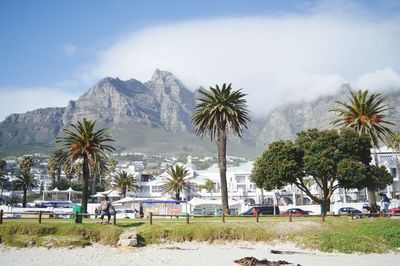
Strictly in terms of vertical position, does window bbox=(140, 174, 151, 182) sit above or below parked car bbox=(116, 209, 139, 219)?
above

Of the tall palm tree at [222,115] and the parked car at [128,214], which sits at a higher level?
the tall palm tree at [222,115]

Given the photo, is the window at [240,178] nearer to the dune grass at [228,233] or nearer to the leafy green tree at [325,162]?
the leafy green tree at [325,162]

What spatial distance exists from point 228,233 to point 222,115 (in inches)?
832

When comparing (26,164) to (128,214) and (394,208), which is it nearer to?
(128,214)

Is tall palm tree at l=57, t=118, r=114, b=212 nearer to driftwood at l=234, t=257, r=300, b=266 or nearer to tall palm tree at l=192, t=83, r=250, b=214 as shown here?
tall palm tree at l=192, t=83, r=250, b=214

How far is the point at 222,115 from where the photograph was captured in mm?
52406

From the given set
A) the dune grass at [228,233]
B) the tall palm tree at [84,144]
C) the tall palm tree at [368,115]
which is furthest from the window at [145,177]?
the dune grass at [228,233]

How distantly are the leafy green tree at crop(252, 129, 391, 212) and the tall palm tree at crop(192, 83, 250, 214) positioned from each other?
5300 mm

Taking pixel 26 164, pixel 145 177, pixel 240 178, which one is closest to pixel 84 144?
pixel 26 164

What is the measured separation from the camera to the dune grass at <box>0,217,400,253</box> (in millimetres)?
31812

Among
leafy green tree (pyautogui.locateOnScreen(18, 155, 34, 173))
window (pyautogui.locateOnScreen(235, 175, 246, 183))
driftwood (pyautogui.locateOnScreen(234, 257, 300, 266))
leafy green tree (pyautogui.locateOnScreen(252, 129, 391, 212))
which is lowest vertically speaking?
driftwood (pyautogui.locateOnScreen(234, 257, 300, 266))

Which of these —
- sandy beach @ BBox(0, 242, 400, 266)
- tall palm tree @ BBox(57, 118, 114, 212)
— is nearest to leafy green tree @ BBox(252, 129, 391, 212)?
sandy beach @ BBox(0, 242, 400, 266)

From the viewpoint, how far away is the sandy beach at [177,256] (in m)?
27.2

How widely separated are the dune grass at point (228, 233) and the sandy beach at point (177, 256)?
0.93m
